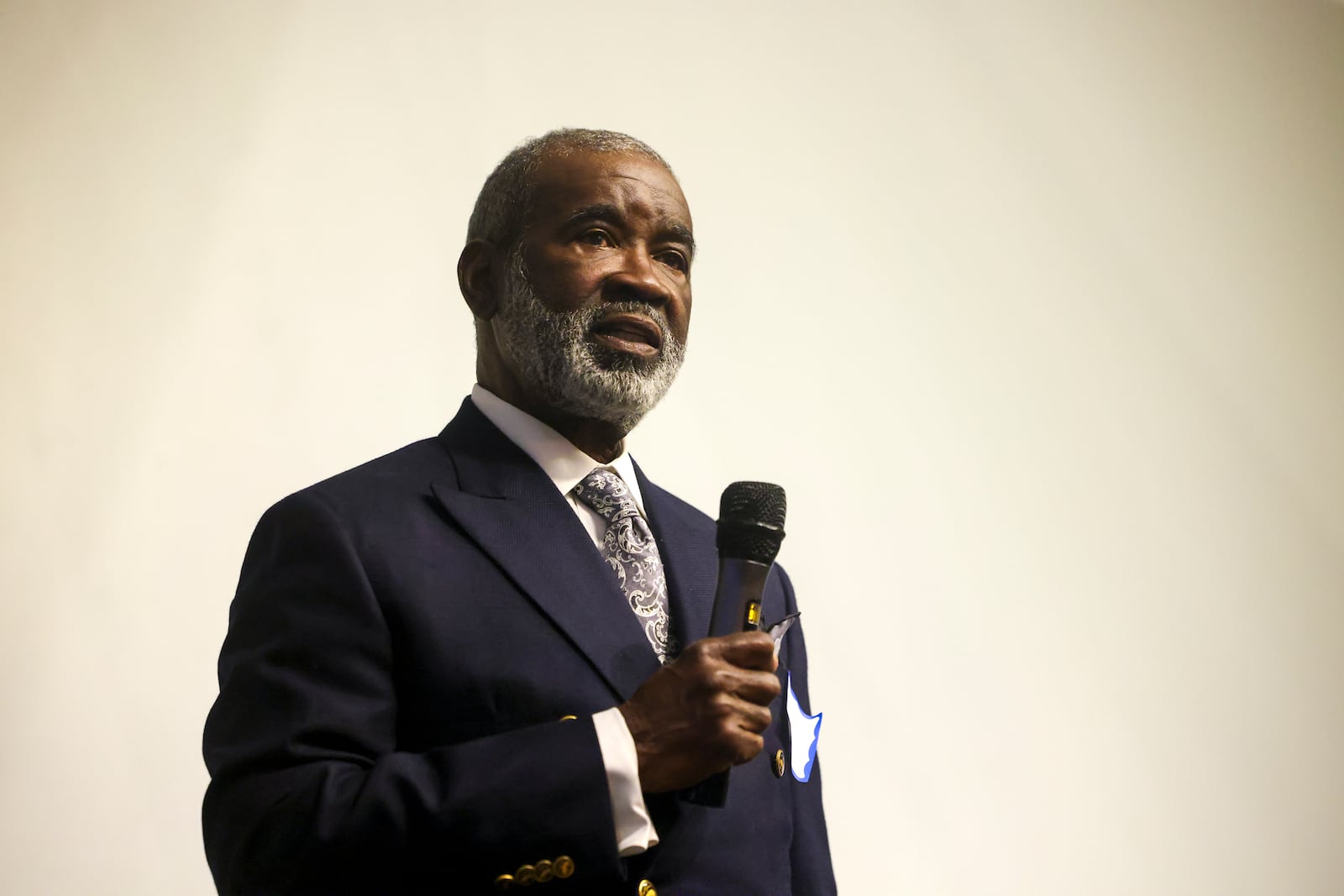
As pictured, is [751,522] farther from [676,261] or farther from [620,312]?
[676,261]

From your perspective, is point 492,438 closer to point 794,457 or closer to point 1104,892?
point 794,457

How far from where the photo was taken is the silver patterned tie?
5.06 ft

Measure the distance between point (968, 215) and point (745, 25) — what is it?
77cm

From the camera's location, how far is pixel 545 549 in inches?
59.5

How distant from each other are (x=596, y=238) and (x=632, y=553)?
476 mm

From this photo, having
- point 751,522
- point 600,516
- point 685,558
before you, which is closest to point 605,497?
point 600,516

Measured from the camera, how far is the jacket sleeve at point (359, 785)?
121 centimetres

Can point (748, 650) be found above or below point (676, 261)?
below

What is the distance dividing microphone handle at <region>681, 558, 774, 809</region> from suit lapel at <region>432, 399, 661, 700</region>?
0.54 ft

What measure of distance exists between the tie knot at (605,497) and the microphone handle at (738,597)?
0.32m

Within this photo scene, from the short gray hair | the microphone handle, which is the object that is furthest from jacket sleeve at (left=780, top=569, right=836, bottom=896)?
the short gray hair

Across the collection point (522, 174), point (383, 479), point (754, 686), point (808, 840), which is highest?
point (522, 174)

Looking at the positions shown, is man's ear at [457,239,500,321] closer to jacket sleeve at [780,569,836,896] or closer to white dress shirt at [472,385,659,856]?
white dress shirt at [472,385,659,856]

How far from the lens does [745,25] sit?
316 cm
